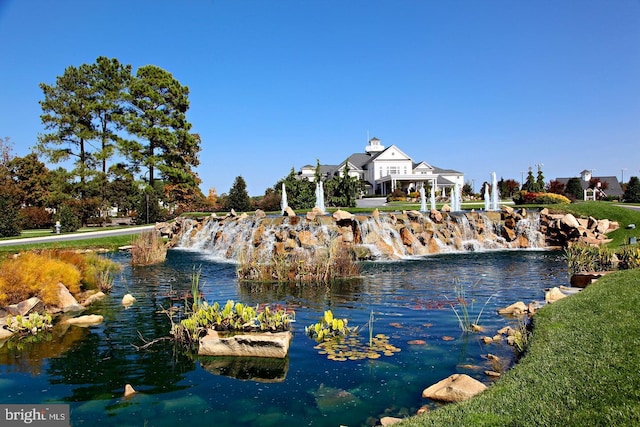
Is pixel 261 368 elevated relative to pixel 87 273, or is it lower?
lower

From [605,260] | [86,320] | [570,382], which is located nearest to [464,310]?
[570,382]

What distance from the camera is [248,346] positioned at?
6836 millimetres

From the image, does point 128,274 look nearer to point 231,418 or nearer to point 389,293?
point 389,293

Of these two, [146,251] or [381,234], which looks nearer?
[146,251]

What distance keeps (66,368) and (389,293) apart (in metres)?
7.17

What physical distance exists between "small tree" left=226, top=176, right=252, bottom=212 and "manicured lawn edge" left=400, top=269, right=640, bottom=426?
3311 centimetres

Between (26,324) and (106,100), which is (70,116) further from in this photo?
(26,324)

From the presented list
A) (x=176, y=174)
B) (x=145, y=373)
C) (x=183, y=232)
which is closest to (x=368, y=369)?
(x=145, y=373)

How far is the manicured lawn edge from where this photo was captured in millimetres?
3782

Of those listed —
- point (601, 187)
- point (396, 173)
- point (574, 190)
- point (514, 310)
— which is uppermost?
point (396, 173)

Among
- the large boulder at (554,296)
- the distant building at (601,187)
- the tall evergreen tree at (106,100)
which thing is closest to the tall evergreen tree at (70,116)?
the tall evergreen tree at (106,100)

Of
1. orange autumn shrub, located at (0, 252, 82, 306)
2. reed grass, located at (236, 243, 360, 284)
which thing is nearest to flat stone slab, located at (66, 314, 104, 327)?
orange autumn shrub, located at (0, 252, 82, 306)

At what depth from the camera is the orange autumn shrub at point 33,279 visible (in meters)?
9.24

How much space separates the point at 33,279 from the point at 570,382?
33.2ft
